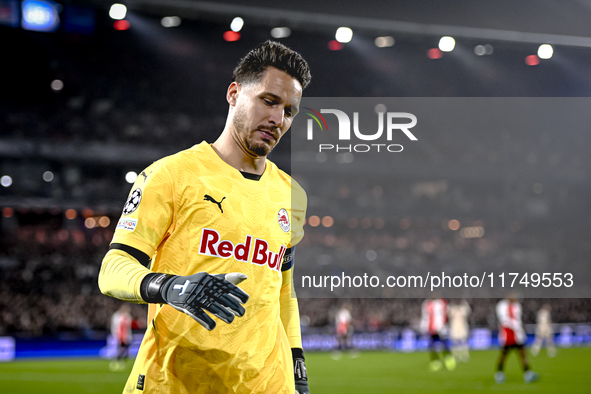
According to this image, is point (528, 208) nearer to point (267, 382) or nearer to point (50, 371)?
point (50, 371)

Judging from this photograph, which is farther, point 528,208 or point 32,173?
point 528,208

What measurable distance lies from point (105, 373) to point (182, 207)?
12.9 m

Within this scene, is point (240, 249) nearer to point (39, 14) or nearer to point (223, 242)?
point (223, 242)

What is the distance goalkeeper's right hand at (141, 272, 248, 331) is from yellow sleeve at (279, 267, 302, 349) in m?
1.03

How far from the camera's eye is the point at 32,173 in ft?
87.1

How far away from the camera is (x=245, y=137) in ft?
9.18

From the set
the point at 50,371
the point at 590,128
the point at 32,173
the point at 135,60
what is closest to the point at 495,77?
the point at 590,128

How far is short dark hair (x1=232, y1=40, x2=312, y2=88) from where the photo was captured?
9.13 feet

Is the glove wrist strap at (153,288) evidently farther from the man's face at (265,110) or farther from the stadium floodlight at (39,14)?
the stadium floodlight at (39,14)

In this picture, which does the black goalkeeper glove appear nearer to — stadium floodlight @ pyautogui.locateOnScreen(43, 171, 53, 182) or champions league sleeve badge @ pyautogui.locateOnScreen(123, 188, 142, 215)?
champions league sleeve badge @ pyautogui.locateOnScreen(123, 188, 142, 215)

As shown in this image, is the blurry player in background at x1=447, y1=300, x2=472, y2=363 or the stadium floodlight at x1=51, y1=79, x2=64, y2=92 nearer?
the blurry player in background at x1=447, y1=300, x2=472, y2=363

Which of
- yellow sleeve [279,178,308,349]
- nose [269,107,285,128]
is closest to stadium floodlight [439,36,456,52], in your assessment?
yellow sleeve [279,178,308,349]

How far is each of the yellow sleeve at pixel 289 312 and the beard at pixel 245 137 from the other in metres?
0.72

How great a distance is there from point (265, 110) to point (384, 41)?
1962 cm
